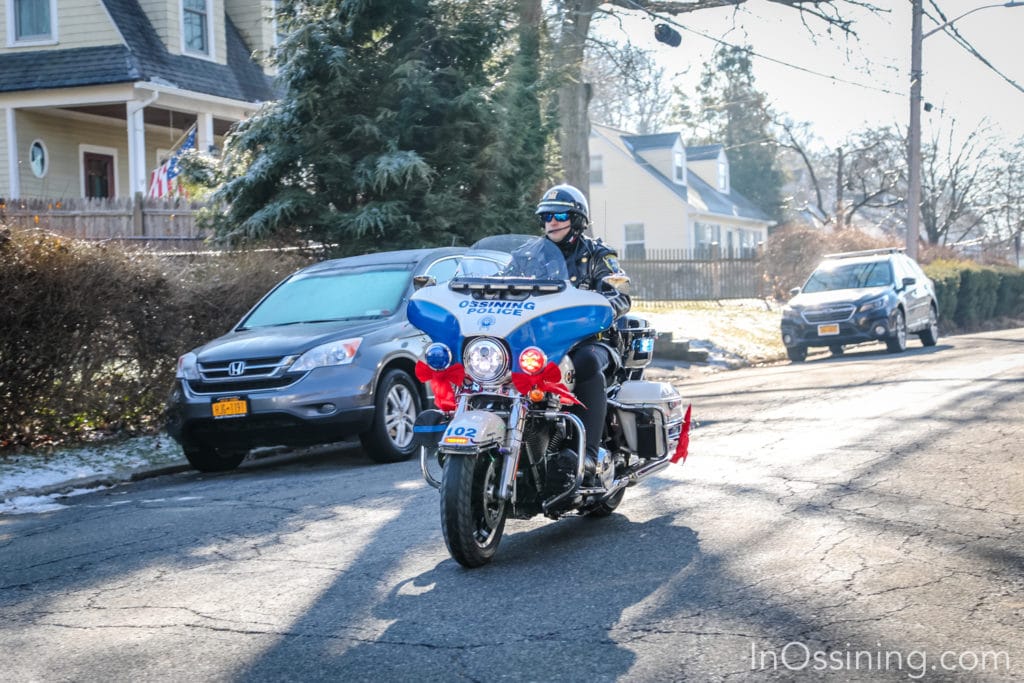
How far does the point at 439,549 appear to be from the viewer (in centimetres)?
662

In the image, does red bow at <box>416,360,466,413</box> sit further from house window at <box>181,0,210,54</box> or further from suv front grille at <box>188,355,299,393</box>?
house window at <box>181,0,210,54</box>

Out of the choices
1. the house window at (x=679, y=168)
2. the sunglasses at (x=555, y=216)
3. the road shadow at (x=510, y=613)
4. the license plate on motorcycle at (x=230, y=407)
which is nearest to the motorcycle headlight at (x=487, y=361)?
the road shadow at (x=510, y=613)

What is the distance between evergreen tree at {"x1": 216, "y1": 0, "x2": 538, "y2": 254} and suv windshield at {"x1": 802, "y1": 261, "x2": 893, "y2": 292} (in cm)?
802

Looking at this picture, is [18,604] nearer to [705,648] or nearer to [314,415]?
[705,648]

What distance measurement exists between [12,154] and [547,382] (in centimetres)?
2137

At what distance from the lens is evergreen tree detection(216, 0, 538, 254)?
16141 millimetres

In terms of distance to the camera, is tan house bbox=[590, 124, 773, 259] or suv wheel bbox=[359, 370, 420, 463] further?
tan house bbox=[590, 124, 773, 259]

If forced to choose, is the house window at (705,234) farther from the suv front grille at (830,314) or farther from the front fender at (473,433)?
the front fender at (473,433)

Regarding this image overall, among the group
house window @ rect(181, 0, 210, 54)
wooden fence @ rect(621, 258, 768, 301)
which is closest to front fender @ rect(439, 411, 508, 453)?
house window @ rect(181, 0, 210, 54)

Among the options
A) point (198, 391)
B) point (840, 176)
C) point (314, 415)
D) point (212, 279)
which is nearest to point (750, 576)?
point (314, 415)

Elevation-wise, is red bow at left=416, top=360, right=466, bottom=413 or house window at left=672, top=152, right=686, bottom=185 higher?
house window at left=672, top=152, right=686, bottom=185

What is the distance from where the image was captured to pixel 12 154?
24641 mm

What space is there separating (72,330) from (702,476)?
5810mm

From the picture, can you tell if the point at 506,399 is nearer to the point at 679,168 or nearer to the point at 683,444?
the point at 683,444
